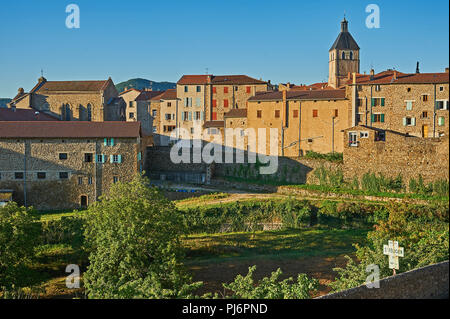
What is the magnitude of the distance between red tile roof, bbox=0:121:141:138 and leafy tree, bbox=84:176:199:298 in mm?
14712

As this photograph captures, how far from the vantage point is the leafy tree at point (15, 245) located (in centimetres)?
2133

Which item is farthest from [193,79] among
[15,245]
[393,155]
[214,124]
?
[15,245]

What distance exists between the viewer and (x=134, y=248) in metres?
19.2

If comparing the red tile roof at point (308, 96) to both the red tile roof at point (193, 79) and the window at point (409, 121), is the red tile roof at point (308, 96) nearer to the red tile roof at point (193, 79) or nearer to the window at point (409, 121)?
the window at point (409, 121)

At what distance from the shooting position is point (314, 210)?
113ft

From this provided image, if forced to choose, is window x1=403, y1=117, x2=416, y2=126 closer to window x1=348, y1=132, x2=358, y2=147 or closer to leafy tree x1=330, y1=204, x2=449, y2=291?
window x1=348, y1=132, x2=358, y2=147

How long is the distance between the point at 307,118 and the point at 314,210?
38.1 feet

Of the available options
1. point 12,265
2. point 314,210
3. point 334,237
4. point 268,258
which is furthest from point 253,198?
point 12,265

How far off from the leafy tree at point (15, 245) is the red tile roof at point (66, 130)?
13.2 meters

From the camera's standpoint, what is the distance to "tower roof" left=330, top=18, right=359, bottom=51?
6888 centimetres

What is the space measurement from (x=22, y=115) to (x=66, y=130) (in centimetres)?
1408

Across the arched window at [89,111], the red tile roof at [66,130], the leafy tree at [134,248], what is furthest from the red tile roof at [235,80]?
the leafy tree at [134,248]

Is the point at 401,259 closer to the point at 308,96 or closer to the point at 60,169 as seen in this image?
the point at 60,169

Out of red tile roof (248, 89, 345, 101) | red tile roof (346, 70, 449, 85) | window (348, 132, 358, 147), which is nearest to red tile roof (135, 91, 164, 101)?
red tile roof (248, 89, 345, 101)
